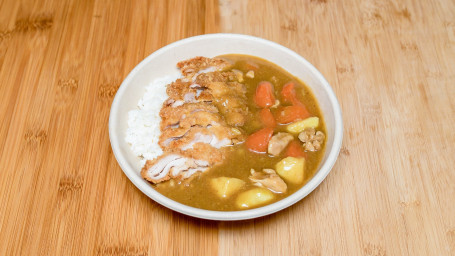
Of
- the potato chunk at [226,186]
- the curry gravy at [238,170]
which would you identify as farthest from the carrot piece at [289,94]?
the potato chunk at [226,186]

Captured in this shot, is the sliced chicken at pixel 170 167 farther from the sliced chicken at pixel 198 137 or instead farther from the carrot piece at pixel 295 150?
the carrot piece at pixel 295 150

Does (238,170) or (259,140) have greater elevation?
(259,140)

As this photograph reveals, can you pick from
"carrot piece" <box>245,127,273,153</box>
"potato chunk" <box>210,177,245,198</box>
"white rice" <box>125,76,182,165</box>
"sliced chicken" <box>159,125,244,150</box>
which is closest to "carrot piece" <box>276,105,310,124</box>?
"carrot piece" <box>245,127,273,153</box>

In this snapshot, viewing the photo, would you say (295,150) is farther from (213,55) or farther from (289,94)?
(213,55)

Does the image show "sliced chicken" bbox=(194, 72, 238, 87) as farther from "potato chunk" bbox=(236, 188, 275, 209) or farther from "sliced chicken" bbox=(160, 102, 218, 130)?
"potato chunk" bbox=(236, 188, 275, 209)

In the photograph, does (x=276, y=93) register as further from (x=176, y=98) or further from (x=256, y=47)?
(x=176, y=98)

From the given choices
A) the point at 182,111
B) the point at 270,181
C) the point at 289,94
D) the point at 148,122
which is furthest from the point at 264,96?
the point at 148,122

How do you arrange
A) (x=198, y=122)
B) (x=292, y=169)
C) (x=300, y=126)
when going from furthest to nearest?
(x=300, y=126)
(x=198, y=122)
(x=292, y=169)

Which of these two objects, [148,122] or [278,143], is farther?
[148,122]
